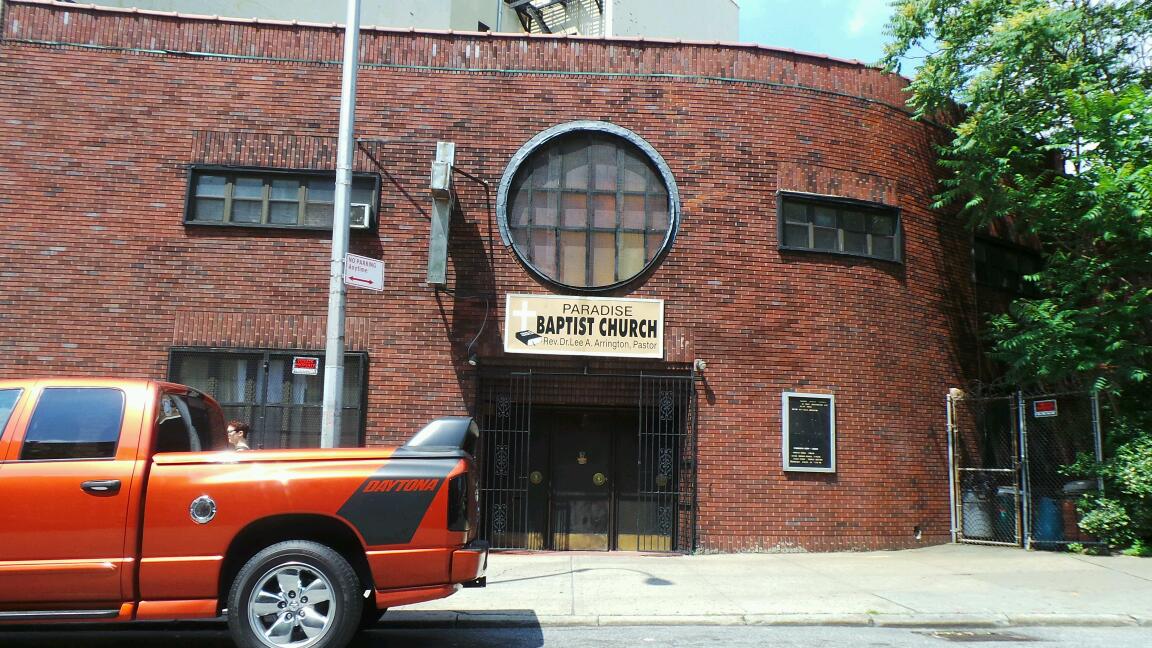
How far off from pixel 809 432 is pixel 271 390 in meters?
7.52

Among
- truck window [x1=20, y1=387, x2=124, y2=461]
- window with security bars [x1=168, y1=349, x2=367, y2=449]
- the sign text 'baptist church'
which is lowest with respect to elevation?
truck window [x1=20, y1=387, x2=124, y2=461]

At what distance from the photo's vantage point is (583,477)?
13.2 m

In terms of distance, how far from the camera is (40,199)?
1240cm

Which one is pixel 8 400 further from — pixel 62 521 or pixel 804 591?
pixel 804 591

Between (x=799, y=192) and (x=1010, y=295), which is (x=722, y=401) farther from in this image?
(x=1010, y=295)

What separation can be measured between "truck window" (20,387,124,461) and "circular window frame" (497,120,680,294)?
7.24 m

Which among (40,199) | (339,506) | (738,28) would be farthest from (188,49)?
(738,28)

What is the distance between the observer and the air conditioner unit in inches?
491

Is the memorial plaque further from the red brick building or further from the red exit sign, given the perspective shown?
the red exit sign

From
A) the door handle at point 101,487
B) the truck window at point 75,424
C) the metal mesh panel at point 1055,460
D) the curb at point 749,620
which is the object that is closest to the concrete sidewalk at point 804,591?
the curb at point 749,620

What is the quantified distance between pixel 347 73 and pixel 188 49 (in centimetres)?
466

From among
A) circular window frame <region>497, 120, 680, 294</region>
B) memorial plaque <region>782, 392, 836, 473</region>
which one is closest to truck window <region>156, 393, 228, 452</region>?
circular window frame <region>497, 120, 680, 294</region>

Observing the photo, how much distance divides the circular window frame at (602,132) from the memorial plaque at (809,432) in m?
2.75

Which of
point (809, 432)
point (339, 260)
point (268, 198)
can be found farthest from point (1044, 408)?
point (268, 198)
